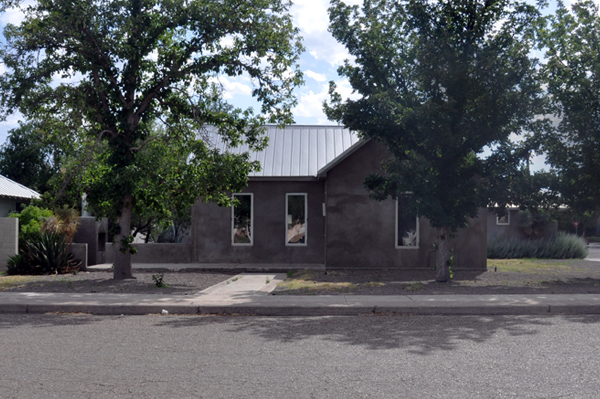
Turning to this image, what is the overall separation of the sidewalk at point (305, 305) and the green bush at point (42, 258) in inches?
217

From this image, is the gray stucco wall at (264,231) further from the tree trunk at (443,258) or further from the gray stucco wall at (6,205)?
the gray stucco wall at (6,205)

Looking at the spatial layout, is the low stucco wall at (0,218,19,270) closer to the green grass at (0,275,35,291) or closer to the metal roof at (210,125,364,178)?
the green grass at (0,275,35,291)

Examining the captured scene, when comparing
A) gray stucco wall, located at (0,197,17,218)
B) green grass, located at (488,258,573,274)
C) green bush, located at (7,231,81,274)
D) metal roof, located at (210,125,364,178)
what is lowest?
green grass, located at (488,258,573,274)

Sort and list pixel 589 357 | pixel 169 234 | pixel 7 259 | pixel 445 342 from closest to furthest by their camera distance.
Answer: pixel 589 357 → pixel 445 342 → pixel 7 259 → pixel 169 234

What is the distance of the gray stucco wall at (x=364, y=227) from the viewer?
19016mm

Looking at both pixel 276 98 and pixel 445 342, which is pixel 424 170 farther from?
pixel 445 342

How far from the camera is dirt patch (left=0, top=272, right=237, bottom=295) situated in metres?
13.5

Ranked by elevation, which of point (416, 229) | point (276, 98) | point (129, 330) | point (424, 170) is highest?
point (276, 98)

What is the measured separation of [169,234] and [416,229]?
13342mm

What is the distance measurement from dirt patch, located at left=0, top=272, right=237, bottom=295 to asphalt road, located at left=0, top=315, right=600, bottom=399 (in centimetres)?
299

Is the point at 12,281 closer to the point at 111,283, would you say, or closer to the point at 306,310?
the point at 111,283

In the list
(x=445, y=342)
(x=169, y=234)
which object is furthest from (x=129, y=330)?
(x=169, y=234)

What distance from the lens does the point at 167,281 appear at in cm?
1541

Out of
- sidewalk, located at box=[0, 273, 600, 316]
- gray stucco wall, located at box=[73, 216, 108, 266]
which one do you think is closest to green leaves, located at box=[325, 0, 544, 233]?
sidewalk, located at box=[0, 273, 600, 316]
